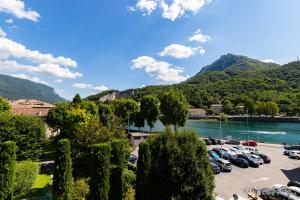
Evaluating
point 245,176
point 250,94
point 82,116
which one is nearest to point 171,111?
point 82,116

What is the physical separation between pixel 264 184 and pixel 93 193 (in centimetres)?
2109

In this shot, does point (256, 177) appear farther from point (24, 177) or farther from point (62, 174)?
point (24, 177)

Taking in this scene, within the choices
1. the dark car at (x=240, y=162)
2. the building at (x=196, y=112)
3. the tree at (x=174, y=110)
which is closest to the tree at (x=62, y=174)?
the dark car at (x=240, y=162)

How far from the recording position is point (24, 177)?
25.8 m

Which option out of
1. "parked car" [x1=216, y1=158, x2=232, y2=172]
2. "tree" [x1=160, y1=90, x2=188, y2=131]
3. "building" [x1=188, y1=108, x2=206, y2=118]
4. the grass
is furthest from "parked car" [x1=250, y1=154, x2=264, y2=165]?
"building" [x1=188, y1=108, x2=206, y2=118]

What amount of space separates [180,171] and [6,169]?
12.2 meters

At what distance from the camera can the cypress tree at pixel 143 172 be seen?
65.5 feet

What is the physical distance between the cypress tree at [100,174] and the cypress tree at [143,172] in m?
2.47

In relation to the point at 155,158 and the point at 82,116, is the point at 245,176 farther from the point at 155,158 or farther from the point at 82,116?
the point at 82,116

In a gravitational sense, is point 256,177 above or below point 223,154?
below

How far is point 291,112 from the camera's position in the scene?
154 metres

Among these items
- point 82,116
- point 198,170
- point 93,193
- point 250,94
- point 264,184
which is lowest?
point 264,184

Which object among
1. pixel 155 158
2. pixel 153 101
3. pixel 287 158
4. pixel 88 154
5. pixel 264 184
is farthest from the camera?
pixel 153 101

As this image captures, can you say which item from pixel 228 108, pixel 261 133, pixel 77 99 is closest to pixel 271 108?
pixel 228 108
